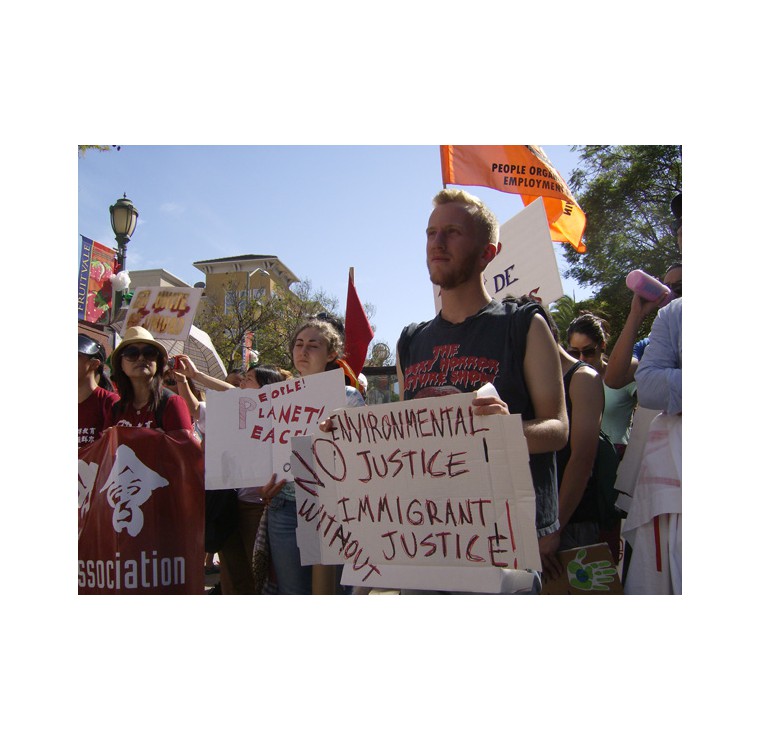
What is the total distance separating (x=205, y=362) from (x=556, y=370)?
3287 millimetres

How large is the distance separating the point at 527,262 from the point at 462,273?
2.07 meters

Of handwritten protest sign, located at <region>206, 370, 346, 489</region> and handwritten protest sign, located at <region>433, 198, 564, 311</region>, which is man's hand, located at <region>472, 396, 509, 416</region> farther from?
handwritten protest sign, located at <region>433, 198, 564, 311</region>

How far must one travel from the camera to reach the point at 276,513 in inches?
117

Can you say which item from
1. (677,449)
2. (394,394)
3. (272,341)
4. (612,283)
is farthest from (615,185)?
(677,449)

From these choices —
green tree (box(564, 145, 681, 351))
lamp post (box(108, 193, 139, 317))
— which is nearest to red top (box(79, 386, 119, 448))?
lamp post (box(108, 193, 139, 317))

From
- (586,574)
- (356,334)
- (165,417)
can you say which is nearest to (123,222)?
(356,334)

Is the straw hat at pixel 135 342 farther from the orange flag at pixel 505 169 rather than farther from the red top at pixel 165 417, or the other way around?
Result: the orange flag at pixel 505 169

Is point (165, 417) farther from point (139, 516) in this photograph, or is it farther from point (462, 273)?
point (462, 273)

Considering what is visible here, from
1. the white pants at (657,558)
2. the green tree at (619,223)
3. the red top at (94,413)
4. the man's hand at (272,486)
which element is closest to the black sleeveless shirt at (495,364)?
the white pants at (657,558)

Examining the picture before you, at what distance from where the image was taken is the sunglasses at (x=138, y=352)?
127 inches

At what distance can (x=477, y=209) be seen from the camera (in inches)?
87.1

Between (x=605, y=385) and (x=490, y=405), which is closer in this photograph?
(x=490, y=405)

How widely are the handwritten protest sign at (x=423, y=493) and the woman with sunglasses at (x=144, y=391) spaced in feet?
3.54

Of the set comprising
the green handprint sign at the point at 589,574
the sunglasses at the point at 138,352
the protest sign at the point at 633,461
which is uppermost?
the sunglasses at the point at 138,352
